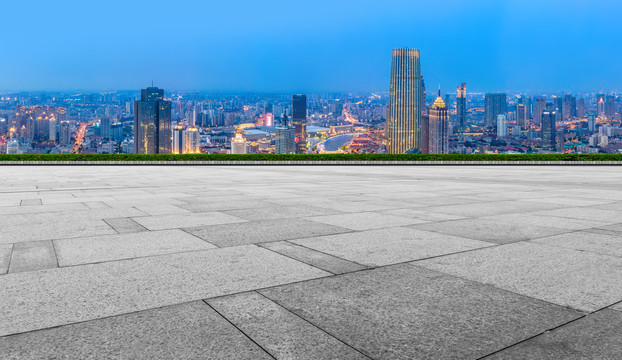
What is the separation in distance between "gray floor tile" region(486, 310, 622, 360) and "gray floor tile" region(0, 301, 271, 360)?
5.25ft

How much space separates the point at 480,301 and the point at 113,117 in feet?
518

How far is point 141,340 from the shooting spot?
3143 millimetres

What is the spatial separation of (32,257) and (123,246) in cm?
101

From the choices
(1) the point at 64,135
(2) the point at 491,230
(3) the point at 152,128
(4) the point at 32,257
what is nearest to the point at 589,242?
(2) the point at 491,230

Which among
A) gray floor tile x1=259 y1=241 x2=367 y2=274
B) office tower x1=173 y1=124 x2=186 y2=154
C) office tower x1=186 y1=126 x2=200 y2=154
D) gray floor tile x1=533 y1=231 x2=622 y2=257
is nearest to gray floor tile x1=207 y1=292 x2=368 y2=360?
gray floor tile x1=259 y1=241 x2=367 y2=274

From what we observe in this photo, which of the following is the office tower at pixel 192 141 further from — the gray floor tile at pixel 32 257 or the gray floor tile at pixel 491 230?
the gray floor tile at pixel 32 257

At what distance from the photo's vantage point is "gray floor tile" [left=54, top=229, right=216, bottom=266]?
218 inches

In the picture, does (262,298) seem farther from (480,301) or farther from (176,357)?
(480,301)

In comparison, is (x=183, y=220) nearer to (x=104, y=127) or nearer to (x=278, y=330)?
(x=278, y=330)

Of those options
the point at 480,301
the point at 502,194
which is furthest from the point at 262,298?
the point at 502,194

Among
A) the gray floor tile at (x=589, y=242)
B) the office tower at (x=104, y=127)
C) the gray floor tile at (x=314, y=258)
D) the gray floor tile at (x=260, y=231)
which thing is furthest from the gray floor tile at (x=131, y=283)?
the office tower at (x=104, y=127)

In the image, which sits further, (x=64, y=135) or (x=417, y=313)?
(x=64, y=135)

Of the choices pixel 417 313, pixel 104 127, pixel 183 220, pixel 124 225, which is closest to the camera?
pixel 417 313

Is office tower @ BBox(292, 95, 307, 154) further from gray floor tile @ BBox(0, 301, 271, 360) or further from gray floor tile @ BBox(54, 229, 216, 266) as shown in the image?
gray floor tile @ BBox(0, 301, 271, 360)
